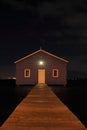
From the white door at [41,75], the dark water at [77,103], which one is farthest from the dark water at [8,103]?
the white door at [41,75]

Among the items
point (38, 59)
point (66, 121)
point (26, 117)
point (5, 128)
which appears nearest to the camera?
point (5, 128)

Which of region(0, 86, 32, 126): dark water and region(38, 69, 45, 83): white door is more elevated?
region(38, 69, 45, 83): white door

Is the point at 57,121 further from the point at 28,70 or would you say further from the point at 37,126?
the point at 28,70

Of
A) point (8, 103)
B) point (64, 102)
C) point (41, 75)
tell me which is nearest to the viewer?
point (8, 103)

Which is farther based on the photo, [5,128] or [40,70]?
[40,70]

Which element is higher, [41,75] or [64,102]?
[41,75]

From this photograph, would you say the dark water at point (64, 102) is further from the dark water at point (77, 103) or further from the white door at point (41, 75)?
the white door at point (41, 75)

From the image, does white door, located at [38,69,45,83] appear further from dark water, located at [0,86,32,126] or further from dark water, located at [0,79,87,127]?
dark water, located at [0,86,32,126]

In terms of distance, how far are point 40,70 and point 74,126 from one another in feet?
106

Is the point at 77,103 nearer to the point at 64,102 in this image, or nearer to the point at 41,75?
the point at 64,102

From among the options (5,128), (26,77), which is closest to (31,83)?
(26,77)

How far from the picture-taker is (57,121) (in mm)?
8789

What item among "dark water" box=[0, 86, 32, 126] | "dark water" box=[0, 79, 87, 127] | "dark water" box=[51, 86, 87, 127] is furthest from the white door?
"dark water" box=[51, 86, 87, 127]

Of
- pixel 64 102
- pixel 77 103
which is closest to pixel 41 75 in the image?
pixel 64 102
